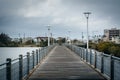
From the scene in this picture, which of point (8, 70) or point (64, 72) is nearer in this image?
point (8, 70)

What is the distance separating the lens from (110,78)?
16281mm

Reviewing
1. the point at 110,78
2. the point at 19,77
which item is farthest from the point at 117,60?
the point at 19,77

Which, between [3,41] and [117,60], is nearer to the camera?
[117,60]

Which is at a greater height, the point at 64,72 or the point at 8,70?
the point at 8,70

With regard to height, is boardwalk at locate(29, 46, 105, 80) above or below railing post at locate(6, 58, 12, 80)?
below

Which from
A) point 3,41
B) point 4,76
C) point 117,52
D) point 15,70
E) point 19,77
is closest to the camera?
point 4,76

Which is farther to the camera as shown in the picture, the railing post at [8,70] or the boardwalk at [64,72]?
the boardwalk at [64,72]

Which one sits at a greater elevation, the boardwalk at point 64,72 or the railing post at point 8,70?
the railing post at point 8,70

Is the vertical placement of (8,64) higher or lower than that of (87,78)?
higher

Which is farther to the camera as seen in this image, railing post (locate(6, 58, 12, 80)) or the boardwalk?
the boardwalk

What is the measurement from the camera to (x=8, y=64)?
12898mm

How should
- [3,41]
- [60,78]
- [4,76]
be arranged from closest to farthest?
[4,76]
[60,78]
[3,41]

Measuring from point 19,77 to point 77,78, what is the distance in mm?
3620

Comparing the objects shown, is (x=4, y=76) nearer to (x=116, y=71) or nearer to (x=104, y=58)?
(x=116, y=71)
